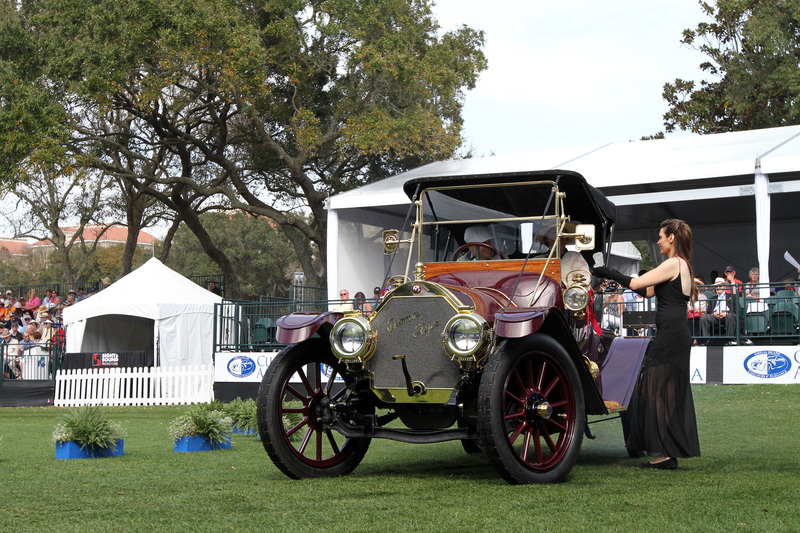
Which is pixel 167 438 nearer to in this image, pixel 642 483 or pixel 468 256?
pixel 468 256

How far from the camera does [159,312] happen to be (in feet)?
66.8

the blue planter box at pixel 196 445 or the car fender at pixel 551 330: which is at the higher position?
the car fender at pixel 551 330

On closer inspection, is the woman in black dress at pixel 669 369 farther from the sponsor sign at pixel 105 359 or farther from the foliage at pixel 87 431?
the sponsor sign at pixel 105 359

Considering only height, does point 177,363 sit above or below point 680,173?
below

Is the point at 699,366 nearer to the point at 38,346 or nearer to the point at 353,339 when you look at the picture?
the point at 353,339

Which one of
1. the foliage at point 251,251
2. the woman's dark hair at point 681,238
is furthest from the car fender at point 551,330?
the foliage at point 251,251

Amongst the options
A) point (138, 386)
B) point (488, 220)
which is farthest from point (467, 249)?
point (138, 386)

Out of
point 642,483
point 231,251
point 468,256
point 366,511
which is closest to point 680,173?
point 468,256

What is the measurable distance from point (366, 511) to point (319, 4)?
76.7 ft

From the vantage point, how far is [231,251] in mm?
56844

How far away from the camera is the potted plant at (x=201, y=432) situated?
8.40 metres

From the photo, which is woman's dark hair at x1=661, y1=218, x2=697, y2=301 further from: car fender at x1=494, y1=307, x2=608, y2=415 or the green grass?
the green grass

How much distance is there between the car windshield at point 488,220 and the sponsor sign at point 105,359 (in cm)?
1306

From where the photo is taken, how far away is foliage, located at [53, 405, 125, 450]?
7797 mm
